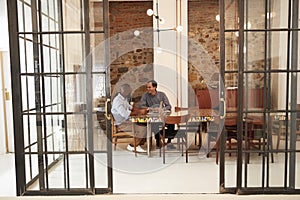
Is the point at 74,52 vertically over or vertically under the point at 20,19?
under

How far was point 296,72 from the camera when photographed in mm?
3420

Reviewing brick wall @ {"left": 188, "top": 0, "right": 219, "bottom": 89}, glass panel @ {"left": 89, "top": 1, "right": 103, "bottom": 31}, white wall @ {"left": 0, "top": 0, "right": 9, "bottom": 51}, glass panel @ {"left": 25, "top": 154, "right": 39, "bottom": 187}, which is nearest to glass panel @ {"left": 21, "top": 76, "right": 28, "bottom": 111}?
glass panel @ {"left": 25, "top": 154, "right": 39, "bottom": 187}

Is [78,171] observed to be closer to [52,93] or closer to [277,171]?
[52,93]

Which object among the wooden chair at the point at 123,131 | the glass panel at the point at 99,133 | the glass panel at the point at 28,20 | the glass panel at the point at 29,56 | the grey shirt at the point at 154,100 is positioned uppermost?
the glass panel at the point at 28,20

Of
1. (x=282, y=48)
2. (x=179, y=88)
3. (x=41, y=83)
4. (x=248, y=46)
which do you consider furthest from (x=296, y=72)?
(x=179, y=88)

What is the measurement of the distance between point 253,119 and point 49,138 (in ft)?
7.92


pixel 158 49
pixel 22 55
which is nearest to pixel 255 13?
pixel 22 55

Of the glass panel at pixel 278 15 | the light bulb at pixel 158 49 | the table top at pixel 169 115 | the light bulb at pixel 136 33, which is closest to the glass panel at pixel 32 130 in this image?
the table top at pixel 169 115

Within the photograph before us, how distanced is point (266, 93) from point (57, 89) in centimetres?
239

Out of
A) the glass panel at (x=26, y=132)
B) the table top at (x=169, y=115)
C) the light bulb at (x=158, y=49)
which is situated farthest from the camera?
the light bulb at (x=158, y=49)

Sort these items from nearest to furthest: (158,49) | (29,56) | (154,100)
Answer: (29,56) → (154,100) → (158,49)

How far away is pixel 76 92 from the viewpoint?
3.57 meters

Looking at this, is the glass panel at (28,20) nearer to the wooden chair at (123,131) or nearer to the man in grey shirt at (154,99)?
the wooden chair at (123,131)

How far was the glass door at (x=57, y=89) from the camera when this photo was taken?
3457 millimetres
